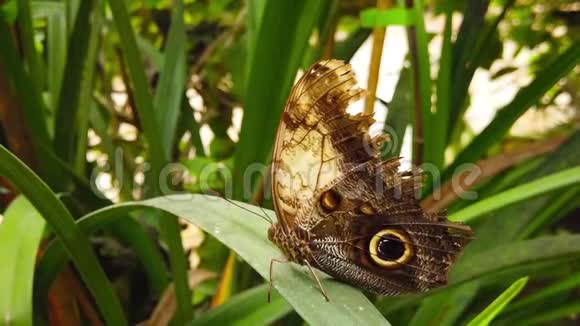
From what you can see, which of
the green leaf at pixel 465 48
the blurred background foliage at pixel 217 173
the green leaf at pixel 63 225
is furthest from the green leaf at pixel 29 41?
the green leaf at pixel 465 48

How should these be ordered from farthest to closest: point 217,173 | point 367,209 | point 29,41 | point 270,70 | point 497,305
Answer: point 217,173 → point 29,41 → point 270,70 → point 367,209 → point 497,305

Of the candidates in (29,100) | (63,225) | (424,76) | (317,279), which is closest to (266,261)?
(317,279)

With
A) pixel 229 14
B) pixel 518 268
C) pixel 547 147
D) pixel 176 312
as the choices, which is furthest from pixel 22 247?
pixel 229 14

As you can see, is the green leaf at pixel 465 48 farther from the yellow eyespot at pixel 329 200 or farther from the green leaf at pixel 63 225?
the green leaf at pixel 63 225

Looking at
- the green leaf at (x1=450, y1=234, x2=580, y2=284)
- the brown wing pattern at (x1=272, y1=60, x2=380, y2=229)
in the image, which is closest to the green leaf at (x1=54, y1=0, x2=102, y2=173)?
the brown wing pattern at (x1=272, y1=60, x2=380, y2=229)

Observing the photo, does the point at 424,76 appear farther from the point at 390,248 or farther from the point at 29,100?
the point at 29,100
